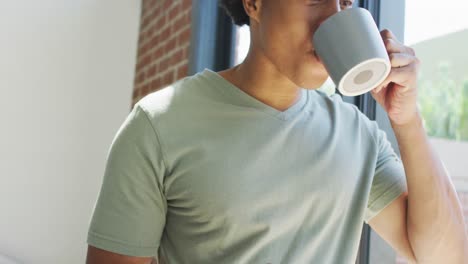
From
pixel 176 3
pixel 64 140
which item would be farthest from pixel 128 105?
pixel 176 3

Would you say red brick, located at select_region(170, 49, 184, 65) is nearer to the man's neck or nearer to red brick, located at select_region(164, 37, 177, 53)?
red brick, located at select_region(164, 37, 177, 53)

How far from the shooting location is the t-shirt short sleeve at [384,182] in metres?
0.87

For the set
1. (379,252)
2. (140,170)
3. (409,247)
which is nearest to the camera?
(140,170)

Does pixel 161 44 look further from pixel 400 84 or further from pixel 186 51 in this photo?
pixel 400 84

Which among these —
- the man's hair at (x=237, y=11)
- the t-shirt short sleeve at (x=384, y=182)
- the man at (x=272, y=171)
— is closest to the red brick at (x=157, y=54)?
the man's hair at (x=237, y=11)

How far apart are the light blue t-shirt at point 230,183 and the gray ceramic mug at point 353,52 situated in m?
0.21

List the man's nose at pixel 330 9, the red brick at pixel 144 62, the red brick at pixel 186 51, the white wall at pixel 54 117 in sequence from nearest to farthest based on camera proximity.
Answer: the man's nose at pixel 330 9, the red brick at pixel 186 51, the white wall at pixel 54 117, the red brick at pixel 144 62

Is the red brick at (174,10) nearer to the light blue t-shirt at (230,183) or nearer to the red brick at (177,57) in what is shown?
the red brick at (177,57)

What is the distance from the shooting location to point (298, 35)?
0.74 m

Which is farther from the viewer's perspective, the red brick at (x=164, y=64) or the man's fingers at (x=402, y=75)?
the red brick at (x=164, y=64)

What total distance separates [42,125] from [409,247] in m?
1.95

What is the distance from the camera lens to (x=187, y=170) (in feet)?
2.45

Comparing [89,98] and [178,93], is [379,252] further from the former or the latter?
[89,98]

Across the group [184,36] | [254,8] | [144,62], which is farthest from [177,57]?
[254,8]
